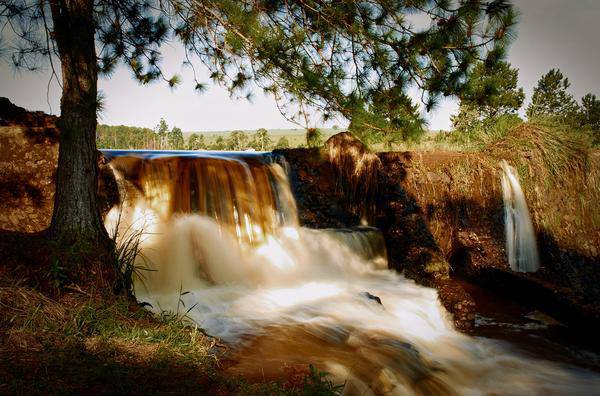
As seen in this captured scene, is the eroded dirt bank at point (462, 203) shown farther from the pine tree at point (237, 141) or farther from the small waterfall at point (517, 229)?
the pine tree at point (237, 141)

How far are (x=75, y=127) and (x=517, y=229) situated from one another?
8523mm

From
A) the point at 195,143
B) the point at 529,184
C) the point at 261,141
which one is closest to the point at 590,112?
the point at 529,184

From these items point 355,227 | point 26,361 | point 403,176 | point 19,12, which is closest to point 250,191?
point 355,227

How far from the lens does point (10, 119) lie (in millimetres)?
5652

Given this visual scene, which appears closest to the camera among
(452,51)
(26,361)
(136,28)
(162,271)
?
(26,361)

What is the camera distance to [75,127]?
12.1 feet

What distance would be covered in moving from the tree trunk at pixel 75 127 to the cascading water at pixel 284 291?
0.35 m

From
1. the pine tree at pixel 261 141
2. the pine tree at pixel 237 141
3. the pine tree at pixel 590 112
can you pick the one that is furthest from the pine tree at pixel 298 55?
the pine tree at pixel 237 141

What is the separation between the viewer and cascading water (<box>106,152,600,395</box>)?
12.4 ft

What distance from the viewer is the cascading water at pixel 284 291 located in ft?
12.4

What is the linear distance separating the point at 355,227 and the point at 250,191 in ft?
7.91

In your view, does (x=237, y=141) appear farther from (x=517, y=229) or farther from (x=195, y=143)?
(x=517, y=229)

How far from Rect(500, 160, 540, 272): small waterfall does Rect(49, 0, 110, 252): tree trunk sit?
7.93m

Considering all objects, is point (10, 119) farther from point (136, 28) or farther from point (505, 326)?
point (505, 326)
